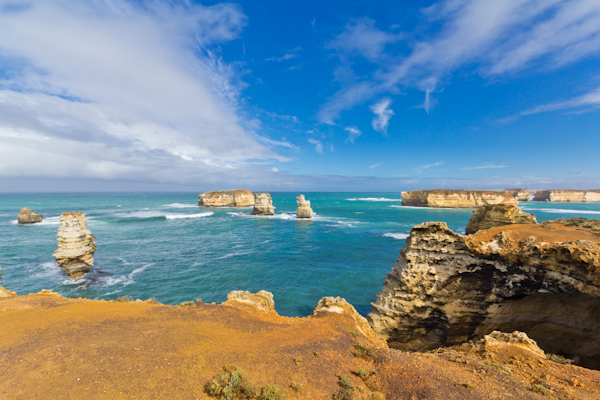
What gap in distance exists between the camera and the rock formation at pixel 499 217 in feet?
57.7

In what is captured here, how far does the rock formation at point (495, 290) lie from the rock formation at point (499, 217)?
5925 mm

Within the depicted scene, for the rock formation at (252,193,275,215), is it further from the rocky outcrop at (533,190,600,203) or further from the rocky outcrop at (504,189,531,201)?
the rocky outcrop at (533,190,600,203)

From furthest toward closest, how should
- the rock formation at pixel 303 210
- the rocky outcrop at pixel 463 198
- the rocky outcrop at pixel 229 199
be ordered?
the rocky outcrop at pixel 229 199 < the rocky outcrop at pixel 463 198 < the rock formation at pixel 303 210

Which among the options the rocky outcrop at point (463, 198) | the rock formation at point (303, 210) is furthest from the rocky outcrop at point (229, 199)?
the rocky outcrop at point (463, 198)

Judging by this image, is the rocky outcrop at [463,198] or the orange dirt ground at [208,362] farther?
the rocky outcrop at [463,198]

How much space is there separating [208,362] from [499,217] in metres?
22.8

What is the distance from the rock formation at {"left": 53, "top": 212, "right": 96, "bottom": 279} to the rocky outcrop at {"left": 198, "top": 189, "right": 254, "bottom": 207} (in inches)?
3006

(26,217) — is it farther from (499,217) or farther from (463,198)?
(463,198)

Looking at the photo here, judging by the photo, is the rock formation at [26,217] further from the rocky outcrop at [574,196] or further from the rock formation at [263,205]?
the rocky outcrop at [574,196]

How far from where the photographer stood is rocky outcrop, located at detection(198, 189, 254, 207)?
9975 cm

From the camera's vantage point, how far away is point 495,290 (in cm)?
1159

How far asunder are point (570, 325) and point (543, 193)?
177299 millimetres

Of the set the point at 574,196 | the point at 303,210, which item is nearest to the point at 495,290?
the point at 303,210

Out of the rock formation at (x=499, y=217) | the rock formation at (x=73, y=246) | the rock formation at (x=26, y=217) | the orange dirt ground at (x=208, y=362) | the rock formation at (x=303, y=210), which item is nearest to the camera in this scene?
the orange dirt ground at (x=208, y=362)
